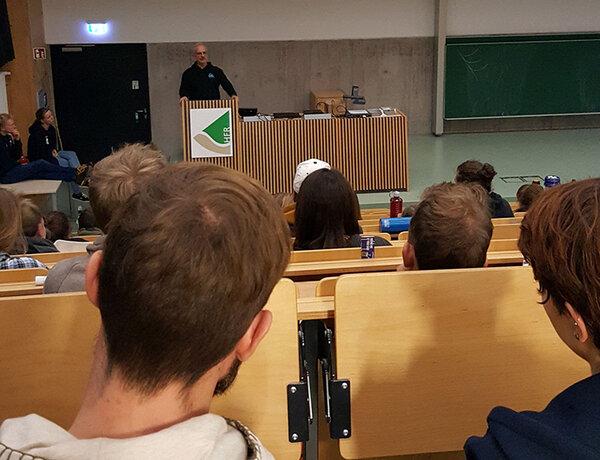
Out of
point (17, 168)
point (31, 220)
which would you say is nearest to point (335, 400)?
point (31, 220)

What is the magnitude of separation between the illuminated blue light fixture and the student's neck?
11.7 meters

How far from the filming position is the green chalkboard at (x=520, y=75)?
42.4ft

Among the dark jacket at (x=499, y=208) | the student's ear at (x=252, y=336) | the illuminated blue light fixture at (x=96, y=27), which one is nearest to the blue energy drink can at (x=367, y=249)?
the student's ear at (x=252, y=336)

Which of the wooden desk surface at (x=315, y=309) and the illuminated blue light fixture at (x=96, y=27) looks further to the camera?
the illuminated blue light fixture at (x=96, y=27)

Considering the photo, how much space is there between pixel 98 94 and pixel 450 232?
35.0 feet

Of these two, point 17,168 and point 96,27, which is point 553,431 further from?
point 96,27

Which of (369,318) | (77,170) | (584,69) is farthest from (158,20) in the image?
(369,318)

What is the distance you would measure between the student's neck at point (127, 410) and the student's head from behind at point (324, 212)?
9.05ft

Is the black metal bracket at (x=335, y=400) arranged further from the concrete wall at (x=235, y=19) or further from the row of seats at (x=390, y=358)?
the concrete wall at (x=235, y=19)

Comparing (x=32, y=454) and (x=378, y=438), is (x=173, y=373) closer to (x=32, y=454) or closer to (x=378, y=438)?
(x=32, y=454)

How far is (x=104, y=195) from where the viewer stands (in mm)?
2494

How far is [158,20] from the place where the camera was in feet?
39.5

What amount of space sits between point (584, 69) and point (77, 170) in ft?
28.1

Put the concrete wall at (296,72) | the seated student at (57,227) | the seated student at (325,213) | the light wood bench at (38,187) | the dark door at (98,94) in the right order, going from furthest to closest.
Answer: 1. the concrete wall at (296,72)
2. the dark door at (98,94)
3. the light wood bench at (38,187)
4. the seated student at (57,227)
5. the seated student at (325,213)
